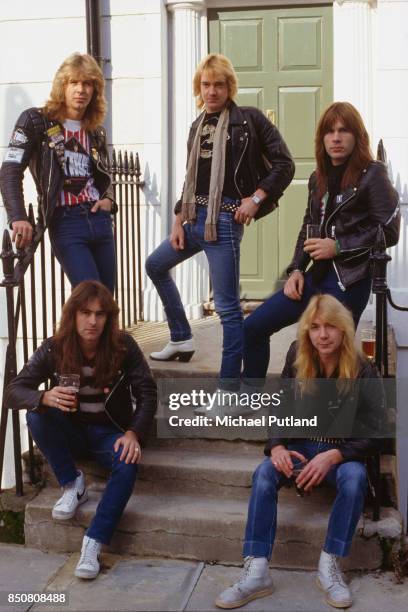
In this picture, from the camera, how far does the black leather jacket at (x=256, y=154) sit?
15.8 ft

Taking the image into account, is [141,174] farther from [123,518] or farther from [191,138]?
[123,518]

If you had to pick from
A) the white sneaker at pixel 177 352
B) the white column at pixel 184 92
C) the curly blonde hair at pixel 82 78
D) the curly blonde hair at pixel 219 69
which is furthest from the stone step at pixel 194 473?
the white column at pixel 184 92

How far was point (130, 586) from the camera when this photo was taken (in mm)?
4113

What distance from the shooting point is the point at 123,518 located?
4.53 m

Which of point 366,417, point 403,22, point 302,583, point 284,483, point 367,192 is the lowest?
point 302,583

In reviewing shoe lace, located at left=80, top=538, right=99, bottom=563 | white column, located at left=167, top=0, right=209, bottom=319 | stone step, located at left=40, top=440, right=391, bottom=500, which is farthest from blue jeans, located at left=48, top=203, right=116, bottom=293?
white column, located at left=167, top=0, right=209, bottom=319

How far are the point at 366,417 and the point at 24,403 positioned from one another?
5.25ft

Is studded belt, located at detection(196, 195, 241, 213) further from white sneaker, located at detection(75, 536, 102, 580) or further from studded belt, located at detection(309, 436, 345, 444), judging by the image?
white sneaker, located at detection(75, 536, 102, 580)

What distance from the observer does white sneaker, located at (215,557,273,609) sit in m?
3.90

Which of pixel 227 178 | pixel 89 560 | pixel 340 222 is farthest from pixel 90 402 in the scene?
pixel 340 222

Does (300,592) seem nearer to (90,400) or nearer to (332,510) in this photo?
(332,510)

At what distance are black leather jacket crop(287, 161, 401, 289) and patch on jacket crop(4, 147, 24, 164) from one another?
1.59 m

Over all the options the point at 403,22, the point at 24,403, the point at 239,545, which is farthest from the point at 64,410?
the point at 403,22

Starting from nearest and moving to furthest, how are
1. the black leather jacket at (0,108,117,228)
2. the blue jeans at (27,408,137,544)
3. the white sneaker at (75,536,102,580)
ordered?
the white sneaker at (75,536,102,580) < the blue jeans at (27,408,137,544) < the black leather jacket at (0,108,117,228)
